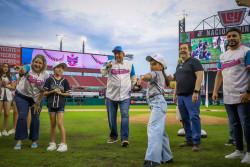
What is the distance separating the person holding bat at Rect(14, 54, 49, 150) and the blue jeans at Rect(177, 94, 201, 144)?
3.19m

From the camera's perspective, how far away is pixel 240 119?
13.0 feet

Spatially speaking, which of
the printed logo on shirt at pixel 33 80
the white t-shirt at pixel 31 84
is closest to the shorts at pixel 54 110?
the white t-shirt at pixel 31 84

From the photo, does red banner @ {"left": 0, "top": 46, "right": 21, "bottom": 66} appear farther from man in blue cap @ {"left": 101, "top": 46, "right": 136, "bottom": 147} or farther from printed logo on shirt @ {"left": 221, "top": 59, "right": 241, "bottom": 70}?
printed logo on shirt @ {"left": 221, "top": 59, "right": 241, "bottom": 70}

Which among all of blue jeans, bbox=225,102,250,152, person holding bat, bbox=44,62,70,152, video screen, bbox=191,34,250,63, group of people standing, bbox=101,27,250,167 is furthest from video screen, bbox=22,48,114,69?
blue jeans, bbox=225,102,250,152

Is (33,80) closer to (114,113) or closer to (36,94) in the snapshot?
(36,94)

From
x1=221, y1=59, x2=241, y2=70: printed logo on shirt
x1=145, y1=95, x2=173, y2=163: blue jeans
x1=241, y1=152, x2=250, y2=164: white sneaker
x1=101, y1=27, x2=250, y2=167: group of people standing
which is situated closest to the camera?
x1=145, y1=95, x2=173, y2=163: blue jeans

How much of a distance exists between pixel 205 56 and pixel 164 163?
31545mm

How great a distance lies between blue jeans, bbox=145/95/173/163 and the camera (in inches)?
137

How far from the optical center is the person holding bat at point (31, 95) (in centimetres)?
507

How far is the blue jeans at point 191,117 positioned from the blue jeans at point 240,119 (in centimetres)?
81

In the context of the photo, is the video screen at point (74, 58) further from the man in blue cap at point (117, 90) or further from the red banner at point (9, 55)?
the man in blue cap at point (117, 90)

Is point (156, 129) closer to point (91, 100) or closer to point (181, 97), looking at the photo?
point (181, 97)

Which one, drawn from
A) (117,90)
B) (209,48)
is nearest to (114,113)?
(117,90)

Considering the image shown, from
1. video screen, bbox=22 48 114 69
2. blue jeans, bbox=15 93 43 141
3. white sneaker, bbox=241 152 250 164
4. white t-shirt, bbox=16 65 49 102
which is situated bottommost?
white sneaker, bbox=241 152 250 164
